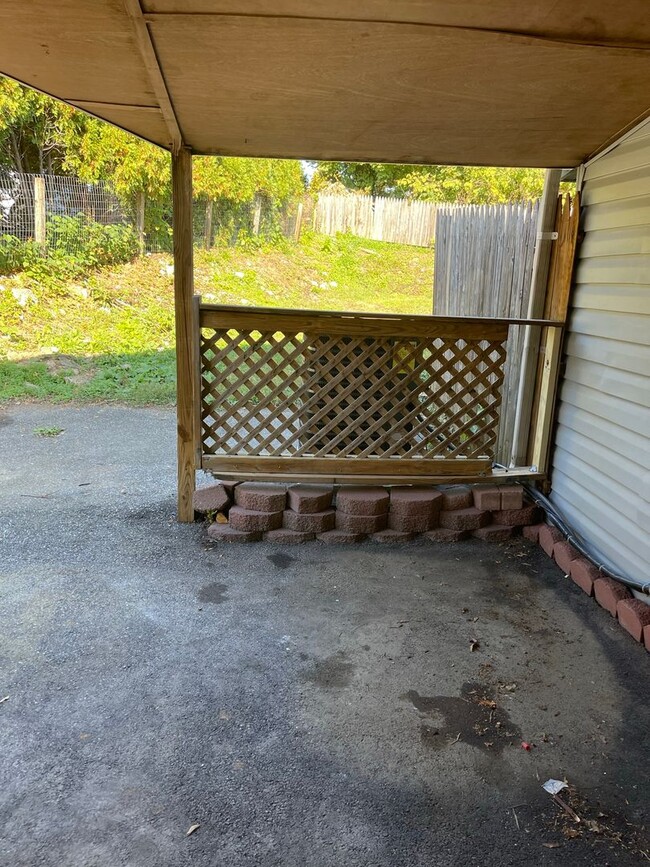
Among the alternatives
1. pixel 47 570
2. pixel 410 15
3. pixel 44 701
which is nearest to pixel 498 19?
pixel 410 15

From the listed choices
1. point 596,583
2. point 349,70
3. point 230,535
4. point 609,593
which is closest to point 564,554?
point 596,583

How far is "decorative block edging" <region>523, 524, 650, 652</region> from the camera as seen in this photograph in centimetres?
277

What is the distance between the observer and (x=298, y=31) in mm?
2139

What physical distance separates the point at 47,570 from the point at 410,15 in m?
3.01

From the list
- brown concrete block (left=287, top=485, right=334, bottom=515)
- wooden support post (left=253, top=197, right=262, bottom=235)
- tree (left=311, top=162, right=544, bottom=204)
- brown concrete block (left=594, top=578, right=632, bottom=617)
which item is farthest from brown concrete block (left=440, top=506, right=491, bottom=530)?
tree (left=311, top=162, right=544, bottom=204)

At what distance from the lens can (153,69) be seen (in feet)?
7.98

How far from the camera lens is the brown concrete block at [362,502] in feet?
12.2

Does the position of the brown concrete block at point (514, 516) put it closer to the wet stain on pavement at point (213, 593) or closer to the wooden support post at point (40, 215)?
the wet stain on pavement at point (213, 593)

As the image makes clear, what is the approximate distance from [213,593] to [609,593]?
77.6 inches

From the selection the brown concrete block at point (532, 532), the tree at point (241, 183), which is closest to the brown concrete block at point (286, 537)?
the brown concrete block at point (532, 532)

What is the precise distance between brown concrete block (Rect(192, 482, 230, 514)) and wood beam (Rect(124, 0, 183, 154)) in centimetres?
199

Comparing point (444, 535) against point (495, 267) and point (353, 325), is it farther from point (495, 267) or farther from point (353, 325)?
point (495, 267)

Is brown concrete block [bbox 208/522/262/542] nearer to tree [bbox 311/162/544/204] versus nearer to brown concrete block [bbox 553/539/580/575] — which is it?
brown concrete block [bbox 553/539/580/575]

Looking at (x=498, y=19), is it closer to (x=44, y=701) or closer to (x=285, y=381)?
(x=285, y=381)
